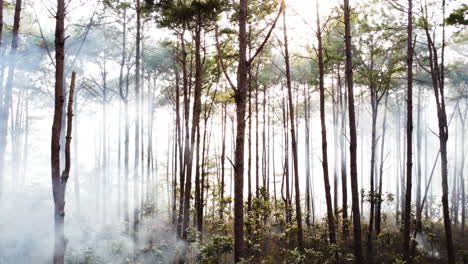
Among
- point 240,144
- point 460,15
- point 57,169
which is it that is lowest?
point 57,169

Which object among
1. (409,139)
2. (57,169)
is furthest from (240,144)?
(409,139)

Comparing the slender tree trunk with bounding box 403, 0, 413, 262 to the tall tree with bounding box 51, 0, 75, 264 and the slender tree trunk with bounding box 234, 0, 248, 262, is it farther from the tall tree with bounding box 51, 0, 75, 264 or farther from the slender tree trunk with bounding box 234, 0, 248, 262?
the tall tree with bounding box 51, 0, 75, 264

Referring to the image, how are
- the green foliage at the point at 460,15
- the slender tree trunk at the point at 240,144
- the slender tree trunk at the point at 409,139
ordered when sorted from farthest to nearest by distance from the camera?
the slender tree trunk at the point at 409,139
the green foliage at the point at 460,15
the slender tree trunk at the point at 240,144

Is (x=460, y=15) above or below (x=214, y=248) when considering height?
above

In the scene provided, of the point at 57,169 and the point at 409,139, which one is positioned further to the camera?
the point at 409,139

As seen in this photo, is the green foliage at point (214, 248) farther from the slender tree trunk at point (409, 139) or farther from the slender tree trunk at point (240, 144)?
the slender tree trunk at point (409, 139)

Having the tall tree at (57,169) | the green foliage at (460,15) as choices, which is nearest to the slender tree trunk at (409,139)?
the green foliage at (460,15)

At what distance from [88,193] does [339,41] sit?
948 inches

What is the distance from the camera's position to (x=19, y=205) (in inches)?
651

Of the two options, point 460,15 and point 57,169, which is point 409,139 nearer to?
point 460,15

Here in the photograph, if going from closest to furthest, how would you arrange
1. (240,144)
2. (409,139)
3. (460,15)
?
(240,144) → (460,15) → (409,139)

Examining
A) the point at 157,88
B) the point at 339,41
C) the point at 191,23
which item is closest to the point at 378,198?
the point at 339,41

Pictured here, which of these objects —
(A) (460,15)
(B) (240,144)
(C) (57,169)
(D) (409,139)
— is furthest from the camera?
(D) (409,139)

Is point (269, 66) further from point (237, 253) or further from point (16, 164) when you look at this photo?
point (16, 164)
